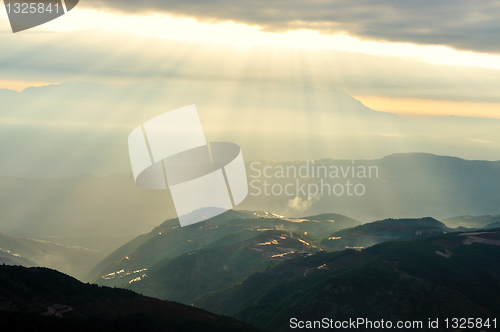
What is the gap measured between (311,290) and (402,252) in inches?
1687

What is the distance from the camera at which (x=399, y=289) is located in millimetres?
148000

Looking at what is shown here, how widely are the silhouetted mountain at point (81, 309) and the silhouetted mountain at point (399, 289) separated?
40.4 metres

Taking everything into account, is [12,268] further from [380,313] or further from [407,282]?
[407,282]

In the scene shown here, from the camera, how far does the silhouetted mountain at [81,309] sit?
86000 millimetres

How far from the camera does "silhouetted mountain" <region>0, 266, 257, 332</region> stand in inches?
3386

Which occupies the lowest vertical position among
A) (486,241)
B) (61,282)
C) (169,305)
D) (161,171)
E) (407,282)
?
(486,241)

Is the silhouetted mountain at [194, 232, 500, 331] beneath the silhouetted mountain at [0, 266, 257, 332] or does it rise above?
beneath

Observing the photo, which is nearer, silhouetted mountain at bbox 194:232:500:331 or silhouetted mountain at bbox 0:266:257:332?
silhouetted mountain at bbox 0:266:257:332

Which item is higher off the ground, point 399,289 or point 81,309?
point 81,309

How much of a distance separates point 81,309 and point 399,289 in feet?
305

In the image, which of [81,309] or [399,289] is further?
[399,289]

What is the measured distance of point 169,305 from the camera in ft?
392

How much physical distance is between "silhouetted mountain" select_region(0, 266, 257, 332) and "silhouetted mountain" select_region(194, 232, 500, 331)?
40431 mm

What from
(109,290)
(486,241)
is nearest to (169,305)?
(109,290)
